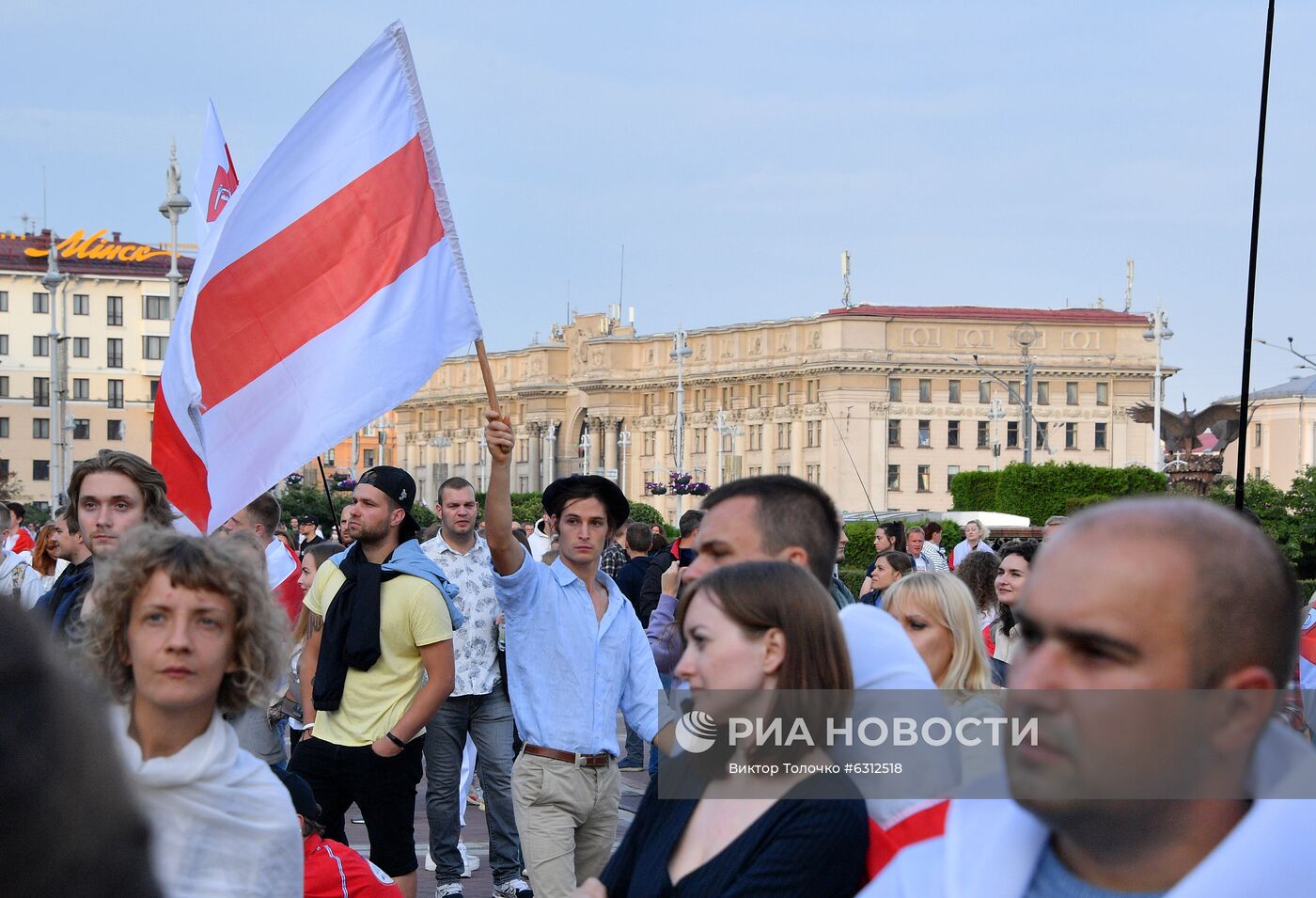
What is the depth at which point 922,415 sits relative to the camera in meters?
93.8

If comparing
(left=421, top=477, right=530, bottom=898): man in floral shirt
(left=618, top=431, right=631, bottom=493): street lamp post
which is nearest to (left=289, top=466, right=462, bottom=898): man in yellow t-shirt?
(left=421, top=477, right=530, bottom=898): man in floral shirt

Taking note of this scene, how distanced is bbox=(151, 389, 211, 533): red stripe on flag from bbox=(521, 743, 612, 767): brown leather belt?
1435 millimetres

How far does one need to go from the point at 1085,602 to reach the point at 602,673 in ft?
15.2

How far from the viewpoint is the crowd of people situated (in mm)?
1622

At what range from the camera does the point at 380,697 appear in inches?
259

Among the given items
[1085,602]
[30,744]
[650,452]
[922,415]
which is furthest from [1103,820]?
[650,452]

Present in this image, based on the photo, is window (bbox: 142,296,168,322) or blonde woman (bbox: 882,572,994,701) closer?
Answer: blonde woman (bbox: 882,572,994,701)

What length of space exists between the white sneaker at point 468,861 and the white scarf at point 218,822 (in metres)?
5.70

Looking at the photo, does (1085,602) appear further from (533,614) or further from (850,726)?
(533,614)

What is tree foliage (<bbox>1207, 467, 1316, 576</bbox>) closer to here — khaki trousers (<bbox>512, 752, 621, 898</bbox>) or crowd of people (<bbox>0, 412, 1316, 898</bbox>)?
crowd of people (<bbox>0, 412, 1316, 898</bbox>)

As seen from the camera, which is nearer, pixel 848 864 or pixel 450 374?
pixel 848 864

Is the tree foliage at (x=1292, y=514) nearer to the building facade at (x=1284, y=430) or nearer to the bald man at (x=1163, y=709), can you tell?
the bald man at (x=1163, y=709)

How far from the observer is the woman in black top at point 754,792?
2717 millimetres
